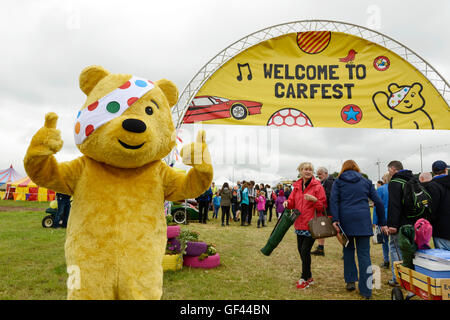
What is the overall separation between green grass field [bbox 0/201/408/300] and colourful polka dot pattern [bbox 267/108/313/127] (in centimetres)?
333

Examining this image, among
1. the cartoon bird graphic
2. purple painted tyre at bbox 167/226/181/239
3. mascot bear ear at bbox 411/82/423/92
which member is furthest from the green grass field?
the cartoon bird graphic

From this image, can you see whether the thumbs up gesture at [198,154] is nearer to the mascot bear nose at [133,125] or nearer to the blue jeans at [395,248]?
the mascot bear nose at [133,125]

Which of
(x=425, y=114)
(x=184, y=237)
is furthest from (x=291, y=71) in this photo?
(x=184, y=237)

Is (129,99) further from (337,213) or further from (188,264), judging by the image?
(188,264)

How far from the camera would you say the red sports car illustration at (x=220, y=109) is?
7500mm

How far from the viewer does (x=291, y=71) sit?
7684 millimetres

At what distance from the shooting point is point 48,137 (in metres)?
1.95

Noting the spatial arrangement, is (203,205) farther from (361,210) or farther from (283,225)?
(361,210)

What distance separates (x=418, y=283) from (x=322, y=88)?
5592 millimetres

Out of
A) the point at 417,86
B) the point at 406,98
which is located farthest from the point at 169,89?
the point at 417,86

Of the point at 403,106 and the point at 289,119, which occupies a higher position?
the point at 403,106
